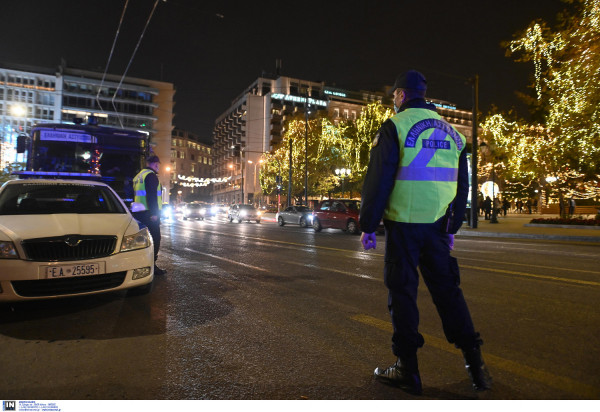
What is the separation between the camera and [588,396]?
2.46 meters

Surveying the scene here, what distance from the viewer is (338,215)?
21094 millimetres

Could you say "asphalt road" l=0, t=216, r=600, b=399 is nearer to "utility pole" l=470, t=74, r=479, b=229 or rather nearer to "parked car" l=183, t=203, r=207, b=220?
"utility pole" l=470, t=74, r=479, b=229

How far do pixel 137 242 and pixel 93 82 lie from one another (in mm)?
83486

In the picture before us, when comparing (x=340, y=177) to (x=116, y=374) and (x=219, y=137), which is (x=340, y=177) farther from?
(x=219, y=137)

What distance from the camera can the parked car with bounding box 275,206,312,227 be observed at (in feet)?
87.4

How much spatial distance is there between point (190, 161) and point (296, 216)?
336 feet

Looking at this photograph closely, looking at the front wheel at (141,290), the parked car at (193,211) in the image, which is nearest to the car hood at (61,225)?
the front wheel at (141,290)

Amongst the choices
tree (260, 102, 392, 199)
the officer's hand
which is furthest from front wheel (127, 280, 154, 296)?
tree (260, 102, 392, 199)

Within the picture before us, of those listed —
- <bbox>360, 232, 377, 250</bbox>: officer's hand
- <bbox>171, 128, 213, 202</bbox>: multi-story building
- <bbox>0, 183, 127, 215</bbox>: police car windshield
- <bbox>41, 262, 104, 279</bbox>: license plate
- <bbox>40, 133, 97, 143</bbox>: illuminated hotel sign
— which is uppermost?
<bbox>171, 128, 213, 202</bbox>: multi-story building

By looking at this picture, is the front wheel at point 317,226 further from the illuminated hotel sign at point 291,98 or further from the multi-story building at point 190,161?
the multi-story building at point 190,161

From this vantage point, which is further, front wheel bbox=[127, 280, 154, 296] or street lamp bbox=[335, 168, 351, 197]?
street lamp bbox=[335, 168, 351, 197]

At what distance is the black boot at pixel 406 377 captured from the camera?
101 inches

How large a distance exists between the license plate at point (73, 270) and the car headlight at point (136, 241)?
0.35 meters

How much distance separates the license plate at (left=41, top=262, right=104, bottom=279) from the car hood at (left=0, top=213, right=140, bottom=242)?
1.17 ft
